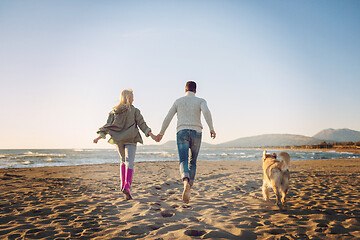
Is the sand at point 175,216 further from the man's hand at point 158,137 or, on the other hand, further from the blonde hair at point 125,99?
the blonde hair at point 125,99

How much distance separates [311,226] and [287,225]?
1.07 feet

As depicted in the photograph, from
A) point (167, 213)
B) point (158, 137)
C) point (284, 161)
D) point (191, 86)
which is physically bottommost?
point (167, 213)

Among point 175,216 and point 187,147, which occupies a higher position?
point 187,147

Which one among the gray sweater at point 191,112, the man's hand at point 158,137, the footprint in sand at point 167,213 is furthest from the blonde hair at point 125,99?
the footprint in sand at point 167,213

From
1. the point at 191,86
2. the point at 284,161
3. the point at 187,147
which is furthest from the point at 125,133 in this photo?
the point at 284,161

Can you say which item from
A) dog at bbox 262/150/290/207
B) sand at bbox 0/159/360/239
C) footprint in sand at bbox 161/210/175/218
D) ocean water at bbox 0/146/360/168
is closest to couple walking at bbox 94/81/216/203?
footprint in sand at bbox 161/210/175/218

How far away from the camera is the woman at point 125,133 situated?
4.61 meters

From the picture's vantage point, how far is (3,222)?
3.15 meters

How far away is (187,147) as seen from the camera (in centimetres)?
Result: 429

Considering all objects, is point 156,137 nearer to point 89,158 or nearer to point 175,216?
point 175,216

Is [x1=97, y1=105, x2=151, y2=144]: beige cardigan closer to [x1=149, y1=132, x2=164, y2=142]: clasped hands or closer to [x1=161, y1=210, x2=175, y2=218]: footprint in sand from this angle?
[x1=149, y1=132, x2=164, y2=142]: clasped hands

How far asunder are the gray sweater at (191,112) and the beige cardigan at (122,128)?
95 cm

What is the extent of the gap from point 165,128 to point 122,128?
3.18 ft

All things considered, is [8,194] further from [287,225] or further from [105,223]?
[287,225]
